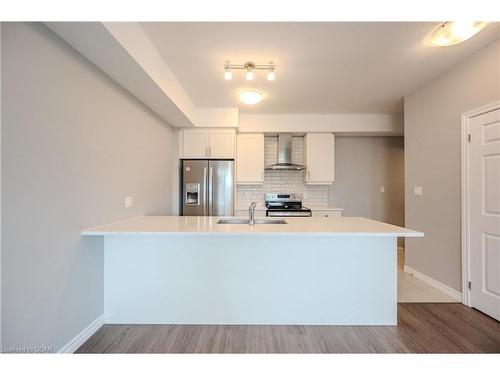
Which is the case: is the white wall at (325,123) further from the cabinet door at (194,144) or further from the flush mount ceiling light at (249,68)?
→ the flush mount ceiling light at (249,68)

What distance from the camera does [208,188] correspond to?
389cm

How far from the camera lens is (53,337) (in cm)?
148

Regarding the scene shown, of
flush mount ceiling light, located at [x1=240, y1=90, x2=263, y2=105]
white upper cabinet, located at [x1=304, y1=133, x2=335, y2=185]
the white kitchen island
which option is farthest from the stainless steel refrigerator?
the white kitchen island

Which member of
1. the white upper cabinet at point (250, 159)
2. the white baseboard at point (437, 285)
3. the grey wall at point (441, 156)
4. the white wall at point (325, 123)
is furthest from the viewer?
the white upper cabinet at point (250, 159)

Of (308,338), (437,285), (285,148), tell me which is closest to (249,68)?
(285,148)

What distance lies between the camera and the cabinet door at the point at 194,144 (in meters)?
3.96

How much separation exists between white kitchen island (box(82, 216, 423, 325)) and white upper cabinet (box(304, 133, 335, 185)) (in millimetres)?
2345

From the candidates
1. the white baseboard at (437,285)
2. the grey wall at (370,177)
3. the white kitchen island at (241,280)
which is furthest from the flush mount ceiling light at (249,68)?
the white baseboard at (437,285)

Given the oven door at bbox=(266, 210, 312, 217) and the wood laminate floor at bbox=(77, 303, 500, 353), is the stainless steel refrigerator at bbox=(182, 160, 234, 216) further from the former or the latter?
the wood laminate floor at bbox=(77, 303, 500, 353)

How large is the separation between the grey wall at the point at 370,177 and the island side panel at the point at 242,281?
9.31 ft

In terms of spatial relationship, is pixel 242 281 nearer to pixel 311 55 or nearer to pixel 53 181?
pixel 53 181

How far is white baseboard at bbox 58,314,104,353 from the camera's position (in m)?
1.60
